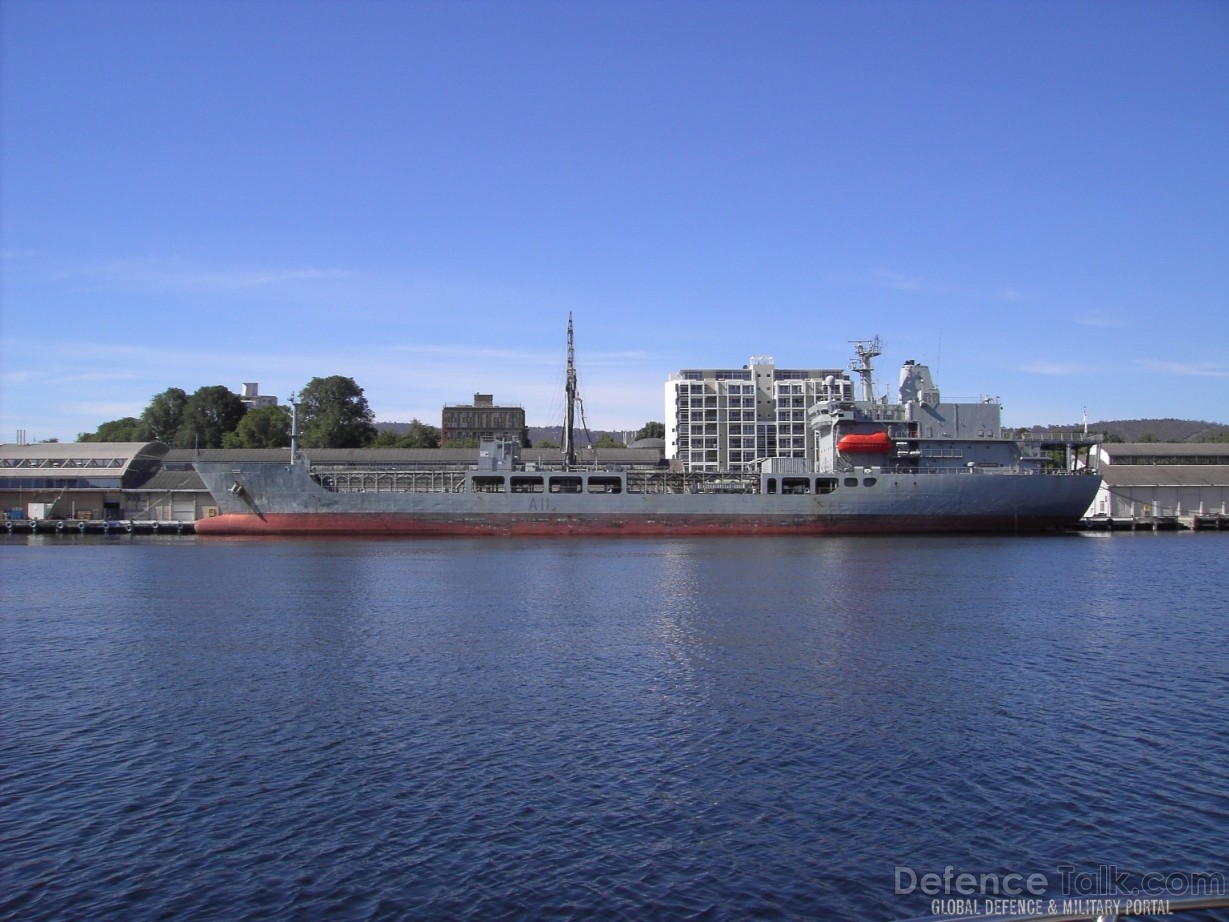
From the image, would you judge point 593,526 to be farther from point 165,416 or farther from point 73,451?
point 165,416

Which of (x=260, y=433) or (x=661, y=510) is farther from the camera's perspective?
(x=260, y=433)

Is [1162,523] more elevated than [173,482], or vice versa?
[173,482]

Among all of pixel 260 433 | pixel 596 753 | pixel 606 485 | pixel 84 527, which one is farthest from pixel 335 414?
pixel 596 753

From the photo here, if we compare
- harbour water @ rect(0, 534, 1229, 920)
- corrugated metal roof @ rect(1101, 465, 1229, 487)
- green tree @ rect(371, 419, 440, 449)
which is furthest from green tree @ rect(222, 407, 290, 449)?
corrugated metal roof @ rect(1101, 465, 1229, 487)

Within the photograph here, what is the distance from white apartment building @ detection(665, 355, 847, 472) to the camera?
359ft

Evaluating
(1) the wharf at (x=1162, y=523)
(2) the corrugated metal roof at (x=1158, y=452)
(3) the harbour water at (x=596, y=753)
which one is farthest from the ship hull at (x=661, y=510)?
(2) the corrugated metal roof at (x=1158, y=452)

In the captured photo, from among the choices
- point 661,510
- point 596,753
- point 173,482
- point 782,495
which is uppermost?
point 173,482

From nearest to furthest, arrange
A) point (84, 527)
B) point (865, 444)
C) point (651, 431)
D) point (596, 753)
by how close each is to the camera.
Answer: point (596, 753)
point (865, 444)
point (84, 527)
point (651, 431)

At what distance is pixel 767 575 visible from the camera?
1363 inches

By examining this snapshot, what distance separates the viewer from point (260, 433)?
102062 mm

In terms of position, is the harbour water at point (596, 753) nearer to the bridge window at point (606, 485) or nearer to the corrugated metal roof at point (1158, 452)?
the bridge window at point (606, 485)

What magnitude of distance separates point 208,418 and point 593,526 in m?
74.0

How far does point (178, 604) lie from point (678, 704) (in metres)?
18.3

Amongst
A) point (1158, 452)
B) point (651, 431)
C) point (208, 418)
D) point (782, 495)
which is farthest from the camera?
point (651, 431)
